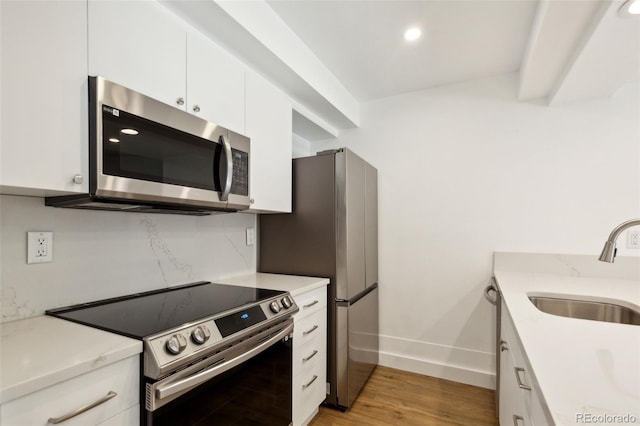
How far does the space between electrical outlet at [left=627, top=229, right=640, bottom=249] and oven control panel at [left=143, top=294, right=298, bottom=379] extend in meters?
2.48

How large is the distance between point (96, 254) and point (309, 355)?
1.27 meters

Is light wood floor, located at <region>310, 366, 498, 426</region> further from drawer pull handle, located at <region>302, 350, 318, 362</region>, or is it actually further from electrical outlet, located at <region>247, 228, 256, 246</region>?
electrical outlet, located at <region>247, 228, 256, 246</region>

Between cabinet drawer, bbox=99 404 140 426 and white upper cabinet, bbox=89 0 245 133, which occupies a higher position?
white upper cabinet, bbox=89 0 245 133

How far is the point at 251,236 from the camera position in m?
2.39

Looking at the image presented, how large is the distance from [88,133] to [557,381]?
155 cm

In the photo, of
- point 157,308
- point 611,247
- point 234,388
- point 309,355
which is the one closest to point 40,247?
point 157,308

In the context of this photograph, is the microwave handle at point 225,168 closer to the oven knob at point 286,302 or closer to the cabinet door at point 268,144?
the cabinet door at point 268,144

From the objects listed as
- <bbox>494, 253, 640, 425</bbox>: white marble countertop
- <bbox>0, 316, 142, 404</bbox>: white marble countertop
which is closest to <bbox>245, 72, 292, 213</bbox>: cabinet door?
<bbox>0, 316, 142, 404</bbox>: white marble countertop

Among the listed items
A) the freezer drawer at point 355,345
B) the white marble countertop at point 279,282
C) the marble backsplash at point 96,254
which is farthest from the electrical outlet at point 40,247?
the freezer drawer at point 355,345

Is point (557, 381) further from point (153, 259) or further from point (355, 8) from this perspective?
point (355, 8)

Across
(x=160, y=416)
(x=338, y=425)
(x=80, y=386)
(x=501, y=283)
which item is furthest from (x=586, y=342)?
(x=338, y=425)

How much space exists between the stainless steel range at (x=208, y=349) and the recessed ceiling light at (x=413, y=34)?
72.9 inches

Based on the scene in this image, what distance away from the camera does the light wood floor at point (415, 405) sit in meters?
2.07

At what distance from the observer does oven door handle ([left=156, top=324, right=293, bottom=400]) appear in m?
0.96
